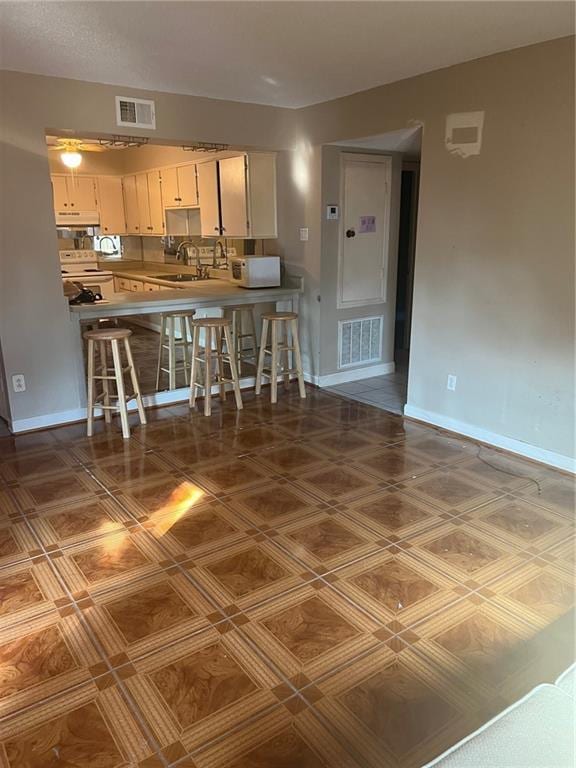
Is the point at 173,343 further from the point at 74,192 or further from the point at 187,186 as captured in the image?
the point at 74,192

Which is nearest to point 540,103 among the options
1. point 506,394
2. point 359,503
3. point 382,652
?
point 506,394

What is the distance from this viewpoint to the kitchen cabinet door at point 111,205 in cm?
772

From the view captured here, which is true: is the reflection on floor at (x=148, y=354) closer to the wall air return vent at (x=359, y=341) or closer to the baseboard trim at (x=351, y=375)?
the baseboard trim at (x=351, y=375)

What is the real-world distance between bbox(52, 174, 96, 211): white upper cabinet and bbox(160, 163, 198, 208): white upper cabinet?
1491 mm

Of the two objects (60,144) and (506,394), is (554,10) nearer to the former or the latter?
(506,394)

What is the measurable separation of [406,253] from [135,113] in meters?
3.41

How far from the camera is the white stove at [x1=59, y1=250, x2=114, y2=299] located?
7037 millimetres

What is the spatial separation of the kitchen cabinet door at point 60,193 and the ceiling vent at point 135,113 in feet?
12.4

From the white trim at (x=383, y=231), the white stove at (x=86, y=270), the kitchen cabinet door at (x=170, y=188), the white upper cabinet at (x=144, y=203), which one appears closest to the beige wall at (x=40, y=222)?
the white trim at (x=383, y=231)

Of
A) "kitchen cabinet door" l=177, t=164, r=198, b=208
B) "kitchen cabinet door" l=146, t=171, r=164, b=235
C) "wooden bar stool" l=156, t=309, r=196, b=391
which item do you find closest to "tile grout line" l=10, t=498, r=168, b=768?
"wooden bar stool" l=156, t=309, r=196, b=391

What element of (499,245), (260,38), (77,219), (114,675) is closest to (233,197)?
(260,38)

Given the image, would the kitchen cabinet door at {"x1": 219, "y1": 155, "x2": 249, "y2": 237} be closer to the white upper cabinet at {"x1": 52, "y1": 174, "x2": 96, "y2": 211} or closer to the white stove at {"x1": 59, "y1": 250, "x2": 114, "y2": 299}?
the white stove at {"x1": 59, "y1": 250, "x2": 114, "y2": 299}

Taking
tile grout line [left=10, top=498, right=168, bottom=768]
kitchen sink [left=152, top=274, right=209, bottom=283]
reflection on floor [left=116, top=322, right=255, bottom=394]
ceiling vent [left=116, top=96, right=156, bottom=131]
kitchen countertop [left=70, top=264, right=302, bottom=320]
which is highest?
ceiling vent [left=116, top=96, right=156, bottom=131]

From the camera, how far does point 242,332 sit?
5383mm
